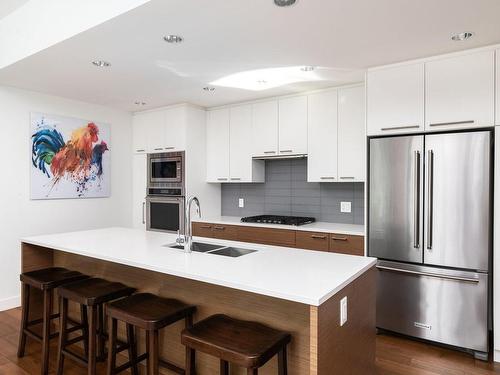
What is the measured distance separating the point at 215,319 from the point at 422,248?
187 centimetres

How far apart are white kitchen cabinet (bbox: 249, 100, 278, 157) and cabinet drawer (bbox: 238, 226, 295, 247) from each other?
2.98 ft

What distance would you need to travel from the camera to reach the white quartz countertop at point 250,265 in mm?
1547

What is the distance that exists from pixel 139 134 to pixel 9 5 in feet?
7.14

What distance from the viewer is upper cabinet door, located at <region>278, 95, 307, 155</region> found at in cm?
390

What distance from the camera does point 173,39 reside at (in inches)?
96.8

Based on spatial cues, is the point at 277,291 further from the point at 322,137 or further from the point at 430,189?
the point at 322,137

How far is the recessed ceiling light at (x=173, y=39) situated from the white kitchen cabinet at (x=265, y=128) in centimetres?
179

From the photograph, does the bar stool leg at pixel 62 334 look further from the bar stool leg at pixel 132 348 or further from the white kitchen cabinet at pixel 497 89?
the white kitchen cabinet at pixel 497 89

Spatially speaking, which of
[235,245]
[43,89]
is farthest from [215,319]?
[43,89]


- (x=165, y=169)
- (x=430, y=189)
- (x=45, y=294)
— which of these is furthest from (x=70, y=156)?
(x=430, y=189)

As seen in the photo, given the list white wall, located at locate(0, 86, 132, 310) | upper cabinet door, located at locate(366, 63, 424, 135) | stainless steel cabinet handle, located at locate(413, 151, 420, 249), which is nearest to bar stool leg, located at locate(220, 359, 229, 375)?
stainless steel cabinet handle, located at locate(413, 151, 420, 249)

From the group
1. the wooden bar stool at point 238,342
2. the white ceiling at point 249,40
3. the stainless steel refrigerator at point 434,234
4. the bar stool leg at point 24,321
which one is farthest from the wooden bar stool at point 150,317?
the stainless steel refrigerator at point 434,234

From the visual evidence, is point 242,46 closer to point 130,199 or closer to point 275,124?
point 275,124

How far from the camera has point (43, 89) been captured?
12.5 feet
